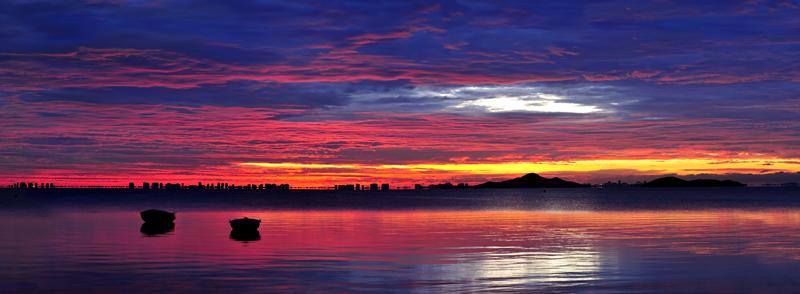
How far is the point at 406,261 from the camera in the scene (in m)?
46.2

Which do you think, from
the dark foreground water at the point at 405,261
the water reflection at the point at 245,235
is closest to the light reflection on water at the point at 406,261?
the dark foreground water at the point at 405,261

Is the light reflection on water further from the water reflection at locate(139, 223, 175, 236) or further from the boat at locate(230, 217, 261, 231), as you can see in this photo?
the water reflection at locate(139, 223, 175, 236)

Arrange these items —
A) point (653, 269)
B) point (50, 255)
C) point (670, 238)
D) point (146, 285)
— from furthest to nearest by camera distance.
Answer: point (670, 238) < point (50, 255) < point (653, 269) < point (146, 285)

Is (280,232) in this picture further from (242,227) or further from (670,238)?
(670,238)

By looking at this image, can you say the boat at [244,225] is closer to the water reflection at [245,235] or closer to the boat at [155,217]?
the water reflection at [245,235]

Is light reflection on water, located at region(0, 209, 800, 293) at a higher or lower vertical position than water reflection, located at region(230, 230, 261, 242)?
lower

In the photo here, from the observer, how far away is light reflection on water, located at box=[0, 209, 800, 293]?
1422 inches

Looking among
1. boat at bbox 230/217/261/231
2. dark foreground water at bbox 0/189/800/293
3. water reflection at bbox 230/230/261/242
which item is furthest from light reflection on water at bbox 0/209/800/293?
boat at bbox 230/217/261/231

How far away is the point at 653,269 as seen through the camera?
4216 cm

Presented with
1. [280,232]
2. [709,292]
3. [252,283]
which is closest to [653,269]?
[709,292]

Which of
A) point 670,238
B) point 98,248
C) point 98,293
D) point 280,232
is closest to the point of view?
point 98,293

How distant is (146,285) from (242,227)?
32.0 m

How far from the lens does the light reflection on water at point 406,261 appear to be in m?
36.1

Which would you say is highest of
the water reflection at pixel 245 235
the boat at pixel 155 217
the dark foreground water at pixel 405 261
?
the boat at pixel 155 217
